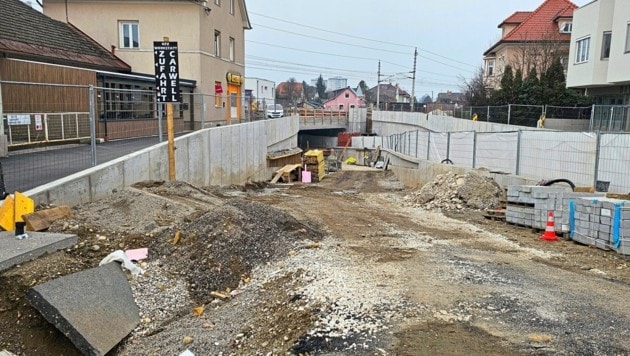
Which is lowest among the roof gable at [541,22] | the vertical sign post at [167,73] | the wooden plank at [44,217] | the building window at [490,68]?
the wooden plank at [44,217]

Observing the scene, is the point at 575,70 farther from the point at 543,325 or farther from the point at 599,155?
the point at 543,325

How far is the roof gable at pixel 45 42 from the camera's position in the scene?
1808 centimetres

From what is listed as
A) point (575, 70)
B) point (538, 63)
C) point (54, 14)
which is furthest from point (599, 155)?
point (538, 63)

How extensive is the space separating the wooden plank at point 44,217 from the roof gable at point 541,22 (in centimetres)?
4632

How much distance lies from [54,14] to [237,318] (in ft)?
90.0

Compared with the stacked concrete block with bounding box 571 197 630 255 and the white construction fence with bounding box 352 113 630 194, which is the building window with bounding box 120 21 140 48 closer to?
the white construction fence with bounding box 352 113 630 194

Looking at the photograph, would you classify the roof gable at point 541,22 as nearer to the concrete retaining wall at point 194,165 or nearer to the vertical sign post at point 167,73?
the concrete retaining wall at point 194,165

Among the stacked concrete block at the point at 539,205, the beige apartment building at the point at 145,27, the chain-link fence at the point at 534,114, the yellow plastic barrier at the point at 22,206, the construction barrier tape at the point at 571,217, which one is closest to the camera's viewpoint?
the yellow plastic barrier at the point at 22,206

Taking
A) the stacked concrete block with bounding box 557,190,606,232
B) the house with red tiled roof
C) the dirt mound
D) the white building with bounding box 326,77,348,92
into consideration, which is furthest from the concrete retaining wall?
the white building with bounding box 326,77,348,92

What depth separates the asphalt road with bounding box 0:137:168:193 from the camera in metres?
9.30

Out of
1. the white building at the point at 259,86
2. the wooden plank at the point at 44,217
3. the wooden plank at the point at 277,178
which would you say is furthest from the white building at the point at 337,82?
the wooden plank at the point at 44,217

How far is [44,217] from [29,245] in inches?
45.1

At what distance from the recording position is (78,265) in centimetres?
661

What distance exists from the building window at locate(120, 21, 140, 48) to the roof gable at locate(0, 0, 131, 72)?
1069 mm
